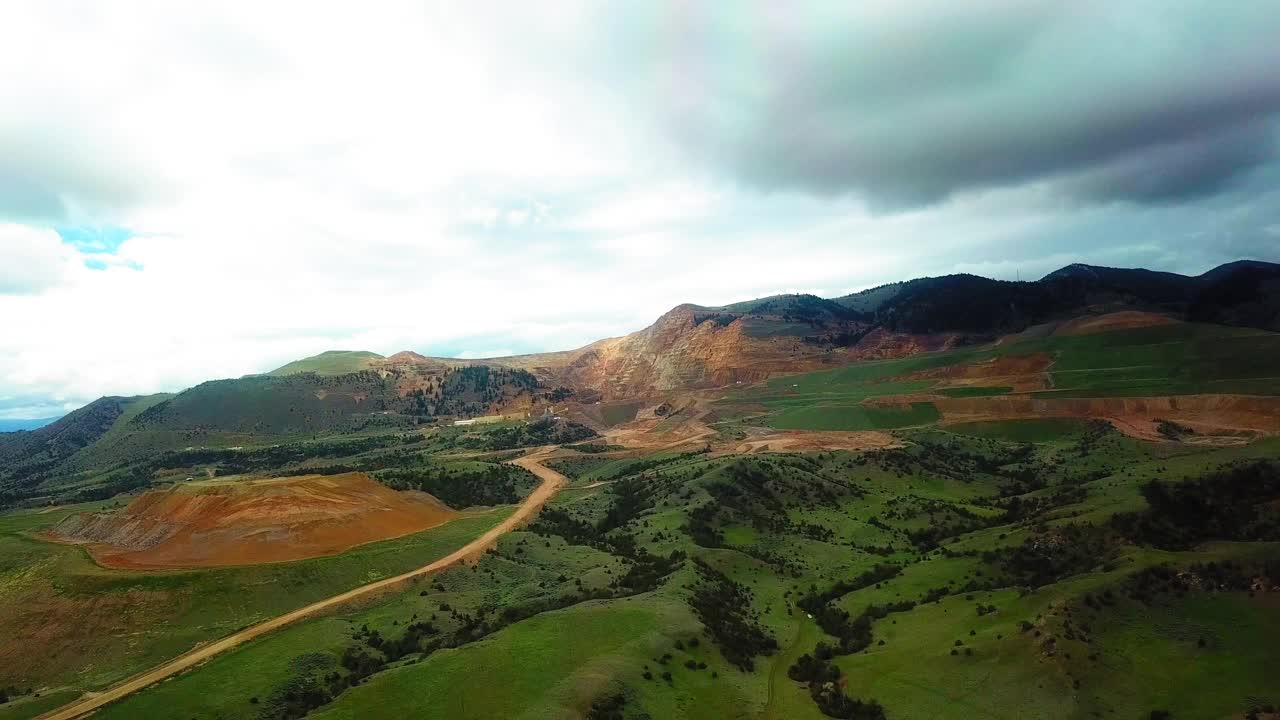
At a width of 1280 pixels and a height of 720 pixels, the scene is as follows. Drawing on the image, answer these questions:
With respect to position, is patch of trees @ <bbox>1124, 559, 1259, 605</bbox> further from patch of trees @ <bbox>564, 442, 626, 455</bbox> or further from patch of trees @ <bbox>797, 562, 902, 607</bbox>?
patch of trees @ <bbox>564, 442, 626, 455</bbox>

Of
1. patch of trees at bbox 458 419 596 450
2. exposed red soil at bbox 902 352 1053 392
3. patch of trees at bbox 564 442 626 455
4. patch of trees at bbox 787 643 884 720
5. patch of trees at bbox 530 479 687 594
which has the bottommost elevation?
patch of trees at bbox 787 643 884 720

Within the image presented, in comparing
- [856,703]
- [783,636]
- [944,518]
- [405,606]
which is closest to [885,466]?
[944,518]

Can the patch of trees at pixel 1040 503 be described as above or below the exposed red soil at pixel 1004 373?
below

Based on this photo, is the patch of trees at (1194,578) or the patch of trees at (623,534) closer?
the patch of trees at (1194,578)

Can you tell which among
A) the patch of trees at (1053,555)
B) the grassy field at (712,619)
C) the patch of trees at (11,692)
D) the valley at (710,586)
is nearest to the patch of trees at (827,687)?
the valley at (710,586)

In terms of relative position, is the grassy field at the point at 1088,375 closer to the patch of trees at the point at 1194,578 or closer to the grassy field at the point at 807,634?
the grassy field at the point at 807,634

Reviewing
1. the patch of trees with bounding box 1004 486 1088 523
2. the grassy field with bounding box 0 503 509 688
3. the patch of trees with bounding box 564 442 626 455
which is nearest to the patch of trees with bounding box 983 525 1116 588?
the patch of trees with bounding box 1004 486 1088 523
